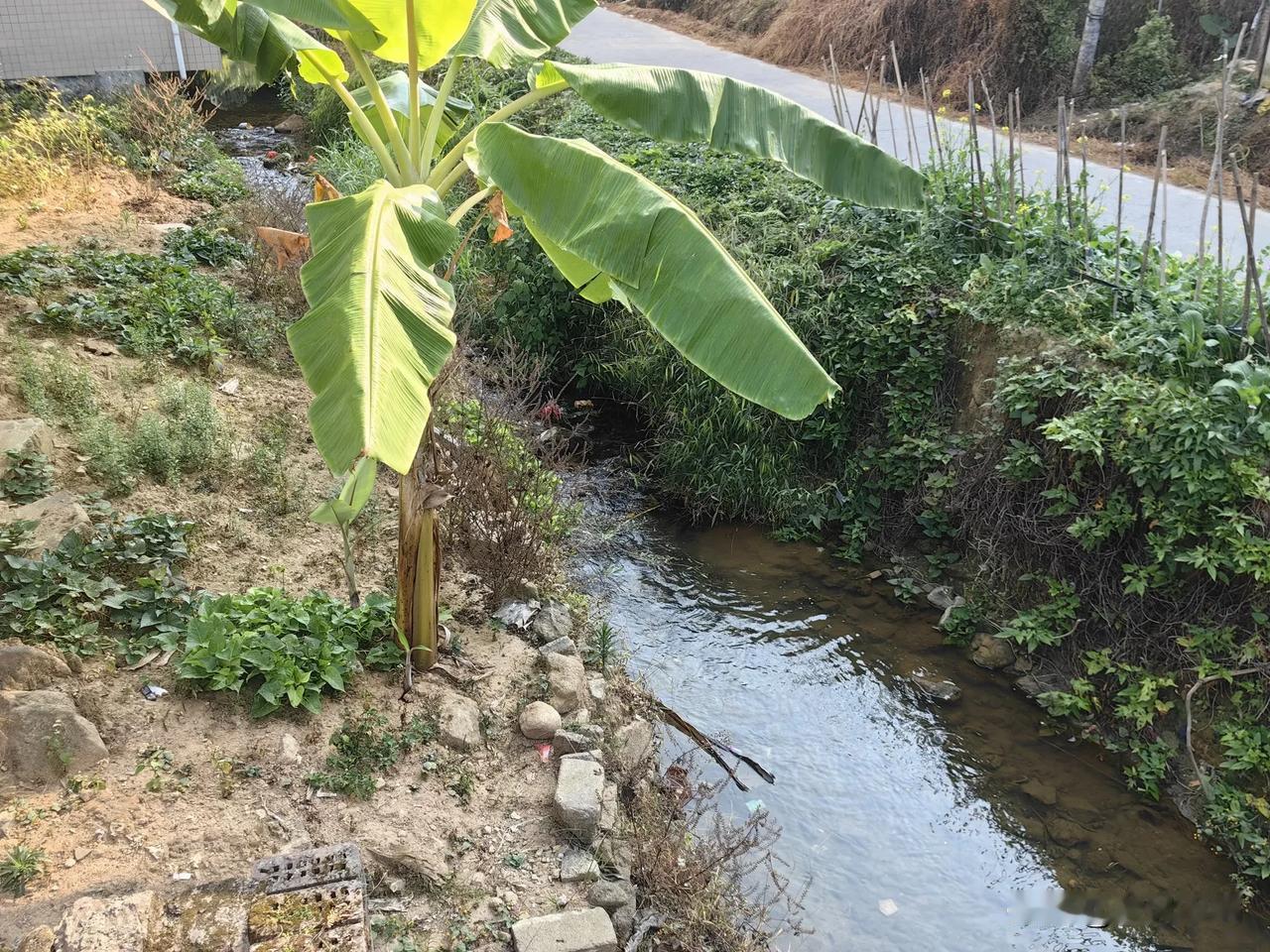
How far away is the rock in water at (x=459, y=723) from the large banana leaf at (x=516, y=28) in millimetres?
2900

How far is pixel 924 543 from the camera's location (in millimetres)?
6879

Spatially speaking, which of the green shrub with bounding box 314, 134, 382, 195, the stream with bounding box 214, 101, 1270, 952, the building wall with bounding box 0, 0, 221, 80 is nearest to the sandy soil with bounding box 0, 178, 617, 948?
the stream with bounding box 214, 101, 1270, 952

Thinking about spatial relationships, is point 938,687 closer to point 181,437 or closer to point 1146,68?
point 181,437

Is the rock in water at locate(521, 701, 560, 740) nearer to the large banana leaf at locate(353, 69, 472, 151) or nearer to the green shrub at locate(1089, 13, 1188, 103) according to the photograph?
the large banana leaf at locate(353, 69, 472, 151)

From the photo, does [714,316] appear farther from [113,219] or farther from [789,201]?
[113,219]

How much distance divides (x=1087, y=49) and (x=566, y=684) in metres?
12.0

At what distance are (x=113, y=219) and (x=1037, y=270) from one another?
769 centimetres

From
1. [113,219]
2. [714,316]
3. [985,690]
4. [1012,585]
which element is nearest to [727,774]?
[985,690]

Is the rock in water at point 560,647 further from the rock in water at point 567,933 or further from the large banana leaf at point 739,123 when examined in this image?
the large banana leaf at point 739,123

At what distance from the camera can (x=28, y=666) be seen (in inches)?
144

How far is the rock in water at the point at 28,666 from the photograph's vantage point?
11.9 feet

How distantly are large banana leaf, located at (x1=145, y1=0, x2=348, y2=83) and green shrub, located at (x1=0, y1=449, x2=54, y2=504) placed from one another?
2.31 m

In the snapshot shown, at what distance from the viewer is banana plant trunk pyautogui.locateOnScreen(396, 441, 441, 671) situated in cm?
389

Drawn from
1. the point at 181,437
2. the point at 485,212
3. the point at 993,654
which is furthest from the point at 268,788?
the point at 993,654
